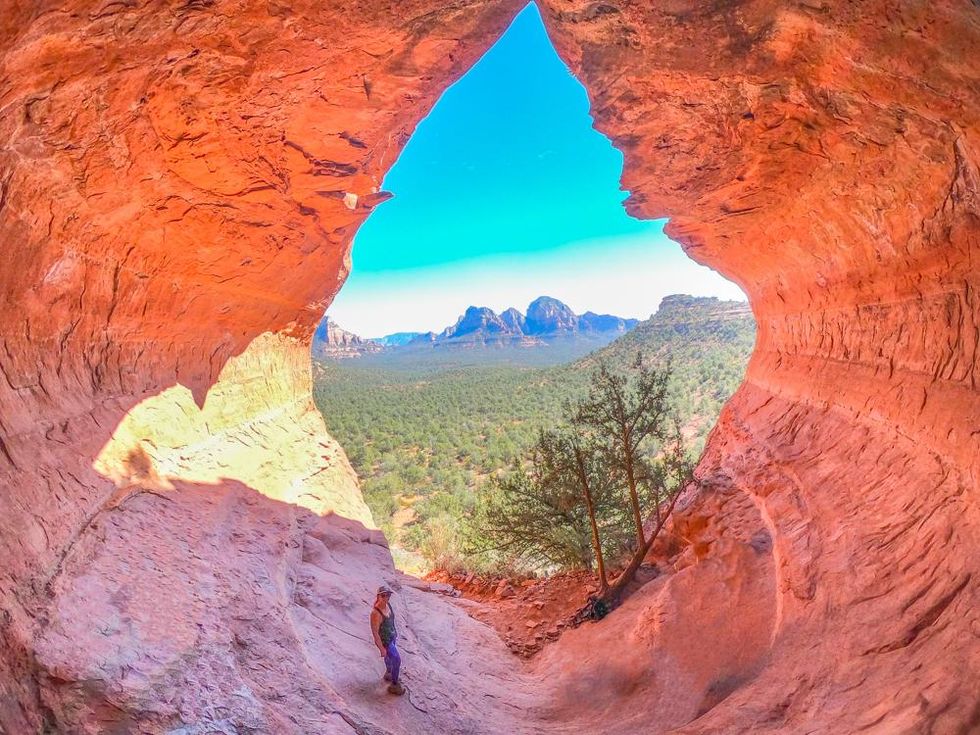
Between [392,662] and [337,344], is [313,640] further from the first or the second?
[337,344]

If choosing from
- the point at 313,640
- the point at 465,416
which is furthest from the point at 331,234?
the point at 465,416

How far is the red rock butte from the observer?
14.5 feet

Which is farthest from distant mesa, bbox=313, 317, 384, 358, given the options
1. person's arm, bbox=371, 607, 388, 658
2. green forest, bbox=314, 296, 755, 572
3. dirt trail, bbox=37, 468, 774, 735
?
person's arm, bbox=371, 607, 388, 658

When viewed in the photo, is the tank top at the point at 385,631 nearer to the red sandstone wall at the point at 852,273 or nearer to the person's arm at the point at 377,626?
the person's arm at the point at 377,626

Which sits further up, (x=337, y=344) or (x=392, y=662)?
(x=337, y=344)

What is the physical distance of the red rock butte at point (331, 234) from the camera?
4.41m

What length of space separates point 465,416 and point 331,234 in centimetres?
4093

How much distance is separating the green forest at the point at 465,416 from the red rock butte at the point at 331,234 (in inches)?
210

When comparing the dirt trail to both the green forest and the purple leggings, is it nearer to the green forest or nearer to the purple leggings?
the purple leggings

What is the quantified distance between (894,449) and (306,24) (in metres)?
8.79

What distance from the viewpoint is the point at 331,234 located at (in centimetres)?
1050

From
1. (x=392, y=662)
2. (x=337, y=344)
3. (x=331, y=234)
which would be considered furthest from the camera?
(x=337, y=344)

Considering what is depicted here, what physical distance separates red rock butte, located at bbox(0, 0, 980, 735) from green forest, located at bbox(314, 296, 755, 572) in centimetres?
534

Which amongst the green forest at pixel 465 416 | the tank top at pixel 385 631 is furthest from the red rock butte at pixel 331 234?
the green forest at pixel 465 416
